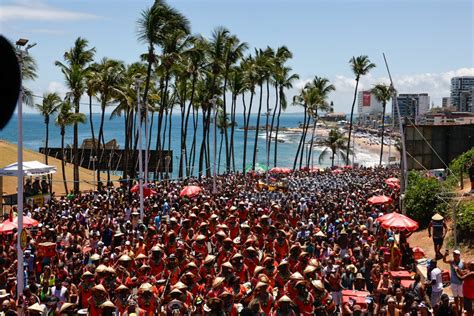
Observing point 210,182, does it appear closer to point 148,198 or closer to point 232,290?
point 148,198

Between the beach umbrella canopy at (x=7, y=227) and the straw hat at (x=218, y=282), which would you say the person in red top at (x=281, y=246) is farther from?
the beach umbrella canopy at (x=7, y=227)

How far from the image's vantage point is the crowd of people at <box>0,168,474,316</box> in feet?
31.0

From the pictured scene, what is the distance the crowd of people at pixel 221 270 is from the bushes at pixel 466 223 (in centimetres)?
227

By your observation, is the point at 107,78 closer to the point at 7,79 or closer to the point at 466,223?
the point at 466,223

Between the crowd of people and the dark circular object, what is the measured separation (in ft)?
20.5

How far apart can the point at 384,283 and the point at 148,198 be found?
61.3 feet

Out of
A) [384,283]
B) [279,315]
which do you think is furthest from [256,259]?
[279,315]

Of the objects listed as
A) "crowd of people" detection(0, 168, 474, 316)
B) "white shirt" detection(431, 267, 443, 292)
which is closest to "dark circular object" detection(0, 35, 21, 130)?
"crowd of people" detection(0, 168, 474, 316)

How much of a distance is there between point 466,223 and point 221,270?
11.3 m

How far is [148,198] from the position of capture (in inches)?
1168

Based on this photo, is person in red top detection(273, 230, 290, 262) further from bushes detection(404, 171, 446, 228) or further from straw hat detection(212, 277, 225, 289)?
bushes detection(404, 171, 446, 228)

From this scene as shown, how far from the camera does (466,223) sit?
19.2 m

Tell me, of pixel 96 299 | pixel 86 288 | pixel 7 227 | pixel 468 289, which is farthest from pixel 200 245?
pixel 7 227

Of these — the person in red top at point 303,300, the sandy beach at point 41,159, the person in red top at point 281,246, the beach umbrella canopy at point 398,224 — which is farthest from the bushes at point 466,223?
the sandy beach at point 41,159
